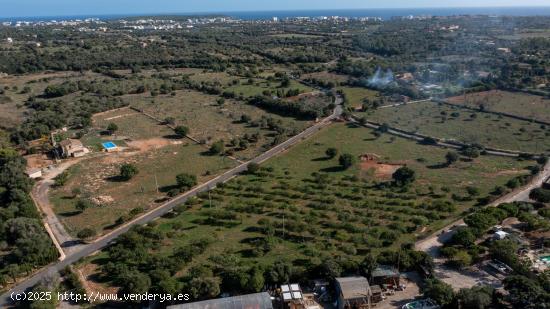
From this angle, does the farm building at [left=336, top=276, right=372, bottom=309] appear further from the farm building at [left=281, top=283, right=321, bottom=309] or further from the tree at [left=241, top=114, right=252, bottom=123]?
the tree at [left=241, top=114, right=252, bottom=123]

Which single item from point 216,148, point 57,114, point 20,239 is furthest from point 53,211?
point 57,114

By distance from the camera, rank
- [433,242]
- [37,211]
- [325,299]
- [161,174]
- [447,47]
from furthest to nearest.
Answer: [447,47] < [161,174] < [37,211] < [433,242] < [325,299]

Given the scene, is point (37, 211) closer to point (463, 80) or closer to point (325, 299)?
point (325, 299)

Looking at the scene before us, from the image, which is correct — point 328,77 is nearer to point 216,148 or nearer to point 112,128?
point 216,148

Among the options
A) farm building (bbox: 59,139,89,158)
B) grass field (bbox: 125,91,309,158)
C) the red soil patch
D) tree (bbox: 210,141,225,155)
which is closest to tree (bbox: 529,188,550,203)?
A: grass field (bbox: 125,91,309,158)

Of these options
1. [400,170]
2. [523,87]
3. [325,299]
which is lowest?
[325,299]

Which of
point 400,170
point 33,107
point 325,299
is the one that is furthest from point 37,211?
point 33,107

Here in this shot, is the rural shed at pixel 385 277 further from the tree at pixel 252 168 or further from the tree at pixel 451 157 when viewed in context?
the tree at pixel 451 157
